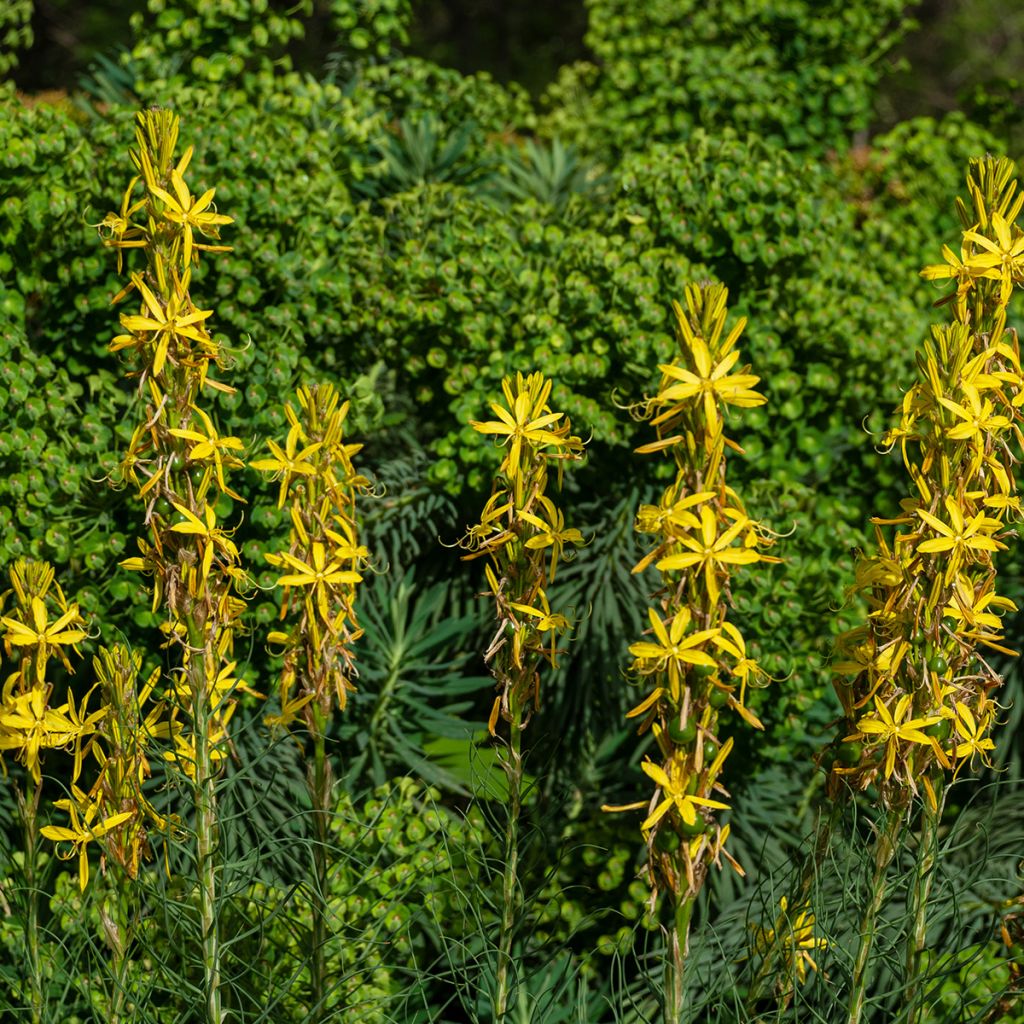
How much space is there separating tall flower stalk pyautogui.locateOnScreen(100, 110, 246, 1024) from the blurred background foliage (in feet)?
3.06

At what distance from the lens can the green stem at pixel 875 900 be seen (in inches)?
65.2

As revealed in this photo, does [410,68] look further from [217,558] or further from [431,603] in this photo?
[217,558]

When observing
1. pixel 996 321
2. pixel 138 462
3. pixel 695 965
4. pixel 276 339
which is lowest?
pixel 695 965

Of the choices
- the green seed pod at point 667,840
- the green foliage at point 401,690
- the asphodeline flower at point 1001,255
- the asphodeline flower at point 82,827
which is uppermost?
the asphodeline flower at point 1001,255

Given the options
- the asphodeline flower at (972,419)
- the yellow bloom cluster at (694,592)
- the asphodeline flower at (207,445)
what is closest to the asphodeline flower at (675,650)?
the yellow bloom cluster at (694,592)

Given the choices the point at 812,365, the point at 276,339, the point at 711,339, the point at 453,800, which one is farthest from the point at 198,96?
the point at 711,339

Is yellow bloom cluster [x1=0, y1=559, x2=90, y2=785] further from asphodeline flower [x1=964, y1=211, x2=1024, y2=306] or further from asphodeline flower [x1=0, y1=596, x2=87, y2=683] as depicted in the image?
asphodeline flower [x1=964, y1=211, x2=1024, y2=306]

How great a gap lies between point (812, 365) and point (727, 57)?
1398 mm

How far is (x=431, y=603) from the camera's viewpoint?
3.11 metres

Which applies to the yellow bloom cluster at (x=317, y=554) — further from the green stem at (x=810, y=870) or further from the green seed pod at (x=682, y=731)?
the green stem at (x=810, y=870)

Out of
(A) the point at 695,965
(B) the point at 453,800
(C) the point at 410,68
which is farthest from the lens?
(C) the point at 410,68

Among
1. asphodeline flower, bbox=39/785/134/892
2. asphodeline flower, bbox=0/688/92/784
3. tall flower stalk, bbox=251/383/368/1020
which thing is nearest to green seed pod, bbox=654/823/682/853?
tall flower stalk, bbox=251/383/368/1020

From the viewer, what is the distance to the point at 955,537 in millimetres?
1553

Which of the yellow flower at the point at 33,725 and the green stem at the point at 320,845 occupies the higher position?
the yellow flower at the point at 33,725
